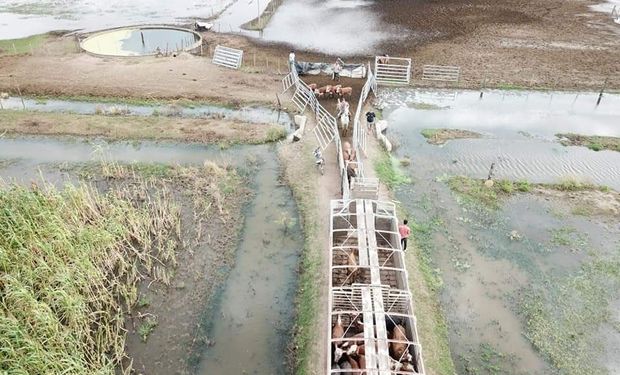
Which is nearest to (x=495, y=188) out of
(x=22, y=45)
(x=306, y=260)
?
(x=306, y=260)

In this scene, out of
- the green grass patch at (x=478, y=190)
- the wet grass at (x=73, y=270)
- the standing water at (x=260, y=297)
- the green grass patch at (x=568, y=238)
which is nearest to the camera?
the wet grass at (x=73, y=270)

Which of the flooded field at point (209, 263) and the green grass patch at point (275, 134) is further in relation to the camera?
the green grass patch at point (275, 134)

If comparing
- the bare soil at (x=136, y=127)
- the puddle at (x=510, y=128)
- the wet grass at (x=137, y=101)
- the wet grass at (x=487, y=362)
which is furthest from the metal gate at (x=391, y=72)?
the wet grass at (x=487, y=362)

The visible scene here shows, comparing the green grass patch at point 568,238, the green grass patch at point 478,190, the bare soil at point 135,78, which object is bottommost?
the green grass patch at point 568,238

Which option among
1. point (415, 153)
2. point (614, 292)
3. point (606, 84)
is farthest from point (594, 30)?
point (614, 292)

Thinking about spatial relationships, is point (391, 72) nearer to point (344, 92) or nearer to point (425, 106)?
point (425, 106)

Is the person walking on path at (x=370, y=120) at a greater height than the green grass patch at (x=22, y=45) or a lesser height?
lesser

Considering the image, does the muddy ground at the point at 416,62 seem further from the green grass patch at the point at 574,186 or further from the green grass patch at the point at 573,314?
the green grass patch at the point at 573,314
